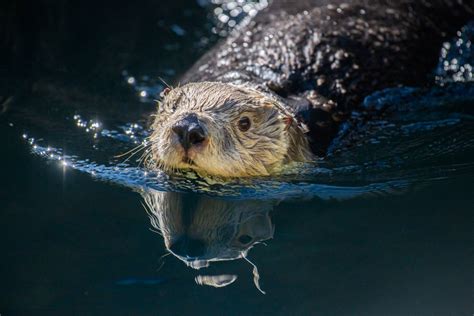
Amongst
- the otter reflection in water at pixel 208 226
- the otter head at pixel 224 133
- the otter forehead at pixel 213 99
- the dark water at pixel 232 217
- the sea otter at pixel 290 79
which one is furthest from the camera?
the otter forehead at pixel 213 99

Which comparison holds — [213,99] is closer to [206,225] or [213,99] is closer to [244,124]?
[244,124]

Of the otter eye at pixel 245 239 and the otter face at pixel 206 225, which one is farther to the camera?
the otter eye at pixel 245 239

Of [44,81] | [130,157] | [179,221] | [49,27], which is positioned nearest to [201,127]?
[179,221]

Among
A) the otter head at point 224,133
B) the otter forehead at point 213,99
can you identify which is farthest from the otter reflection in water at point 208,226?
the otter forehead at point 213,99

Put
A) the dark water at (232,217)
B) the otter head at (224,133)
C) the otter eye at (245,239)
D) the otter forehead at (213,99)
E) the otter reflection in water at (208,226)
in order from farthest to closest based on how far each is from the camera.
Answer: the otter forehead at (213,99), the otter head at (224,133), the otter eye at (245,239), the otter reflection in water at (208,226), the dark water at (232,217)

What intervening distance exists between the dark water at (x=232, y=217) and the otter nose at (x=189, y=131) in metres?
0.57

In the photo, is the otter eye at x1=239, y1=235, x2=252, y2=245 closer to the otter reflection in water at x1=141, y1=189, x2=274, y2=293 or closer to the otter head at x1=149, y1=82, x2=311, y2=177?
the otter reflection in water at x1=141, y1=189, x2=274, y2=293

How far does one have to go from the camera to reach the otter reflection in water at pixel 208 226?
167 inches

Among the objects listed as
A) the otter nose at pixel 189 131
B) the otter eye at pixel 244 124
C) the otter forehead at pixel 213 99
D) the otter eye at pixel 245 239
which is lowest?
the otter eye at pixel 245 239

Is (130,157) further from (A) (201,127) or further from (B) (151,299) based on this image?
(B) (151,299)

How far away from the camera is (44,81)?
727 centimetres

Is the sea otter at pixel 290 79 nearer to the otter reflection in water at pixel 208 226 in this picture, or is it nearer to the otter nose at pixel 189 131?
the otter nose at pixel 189 131

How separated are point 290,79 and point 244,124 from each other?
1.01m

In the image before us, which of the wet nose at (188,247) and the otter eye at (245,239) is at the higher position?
the otter eye at (245,239)
